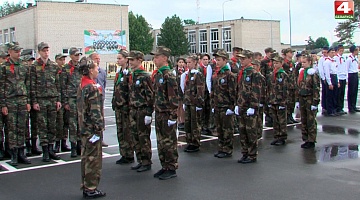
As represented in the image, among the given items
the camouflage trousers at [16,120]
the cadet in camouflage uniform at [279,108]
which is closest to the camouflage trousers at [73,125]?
the camouflage trousers at [16,120]

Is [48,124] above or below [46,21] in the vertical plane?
below

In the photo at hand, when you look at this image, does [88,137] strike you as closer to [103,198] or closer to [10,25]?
[103,198]

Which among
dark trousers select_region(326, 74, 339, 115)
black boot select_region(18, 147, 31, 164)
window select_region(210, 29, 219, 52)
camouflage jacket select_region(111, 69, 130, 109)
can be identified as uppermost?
window select_region(210, 29, 219, 52)

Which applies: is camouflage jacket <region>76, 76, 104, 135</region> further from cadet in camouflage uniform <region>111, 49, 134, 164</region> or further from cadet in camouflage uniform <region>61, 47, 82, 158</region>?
cadet in camouflage uniform <region>61, 47, 82, 158</region>

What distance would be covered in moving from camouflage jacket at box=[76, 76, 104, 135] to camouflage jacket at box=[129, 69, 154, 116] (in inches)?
59.5

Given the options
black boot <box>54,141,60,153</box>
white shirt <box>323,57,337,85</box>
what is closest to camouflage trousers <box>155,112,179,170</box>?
black boot <box>54,141,60,153</box>

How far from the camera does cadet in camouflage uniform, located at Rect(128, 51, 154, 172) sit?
771 cm

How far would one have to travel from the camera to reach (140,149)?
7.98 metres

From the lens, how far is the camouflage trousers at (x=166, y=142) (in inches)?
287

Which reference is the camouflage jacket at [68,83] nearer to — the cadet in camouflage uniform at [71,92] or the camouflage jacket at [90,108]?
the cadet in camouflage uniform at [71,92]

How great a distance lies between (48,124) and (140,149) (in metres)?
2.25

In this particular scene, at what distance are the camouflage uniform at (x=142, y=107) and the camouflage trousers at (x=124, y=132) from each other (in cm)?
42

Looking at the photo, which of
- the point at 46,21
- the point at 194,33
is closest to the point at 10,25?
the point at 46,21

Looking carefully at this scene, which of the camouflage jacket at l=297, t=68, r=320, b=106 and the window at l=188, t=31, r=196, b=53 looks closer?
the camouflage jacket at l=297, t=68, r=320, b=106
